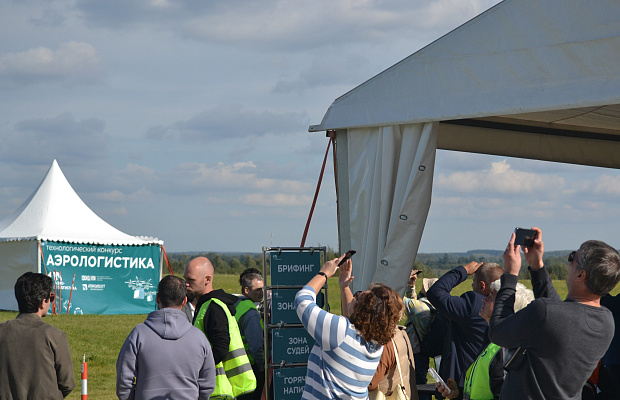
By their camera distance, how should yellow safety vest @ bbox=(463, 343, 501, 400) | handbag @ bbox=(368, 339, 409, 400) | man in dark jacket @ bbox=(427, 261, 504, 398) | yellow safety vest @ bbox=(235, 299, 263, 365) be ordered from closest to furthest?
yellow safety vest @ bbox=(463, 343, 501, 400) → handbag @ bbox=(368, 339, 409, 400) → man in dark jacket @ bbox=(427, 261, 504, 398) → yellow safety vest @ bbox=(235, 299, 263, 365)

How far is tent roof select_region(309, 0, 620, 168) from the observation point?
4.09 meters

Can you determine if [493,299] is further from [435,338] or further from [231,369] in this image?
[435,338]

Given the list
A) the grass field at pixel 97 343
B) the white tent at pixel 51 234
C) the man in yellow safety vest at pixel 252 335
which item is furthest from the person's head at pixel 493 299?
the white tent at pixel 51 234

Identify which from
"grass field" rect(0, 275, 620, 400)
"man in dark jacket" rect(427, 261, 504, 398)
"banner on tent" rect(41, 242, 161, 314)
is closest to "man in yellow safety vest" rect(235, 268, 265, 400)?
"man in dark jacket" rect(427, 261, 504, 398)

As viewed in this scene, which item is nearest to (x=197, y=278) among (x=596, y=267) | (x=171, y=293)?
(x=171, y=293)

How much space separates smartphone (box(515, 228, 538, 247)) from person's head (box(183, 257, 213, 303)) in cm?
232

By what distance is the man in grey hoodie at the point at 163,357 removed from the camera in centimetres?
394

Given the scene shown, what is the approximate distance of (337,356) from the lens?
3344 mm

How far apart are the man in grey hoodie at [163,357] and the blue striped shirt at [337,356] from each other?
0.89 m

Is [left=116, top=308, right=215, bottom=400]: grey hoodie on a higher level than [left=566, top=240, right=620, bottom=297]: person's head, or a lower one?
lower

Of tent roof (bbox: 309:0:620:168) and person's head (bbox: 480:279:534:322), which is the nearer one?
person's head (bbox: 480:279:534:322)

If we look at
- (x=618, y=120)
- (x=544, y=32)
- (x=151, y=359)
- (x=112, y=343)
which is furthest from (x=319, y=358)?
(x=112, y=343)

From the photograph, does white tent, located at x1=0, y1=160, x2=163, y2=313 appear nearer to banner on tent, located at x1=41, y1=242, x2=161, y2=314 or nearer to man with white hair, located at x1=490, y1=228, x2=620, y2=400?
banner on tent, located at x1=41, y1=242, x2=161, y2=314

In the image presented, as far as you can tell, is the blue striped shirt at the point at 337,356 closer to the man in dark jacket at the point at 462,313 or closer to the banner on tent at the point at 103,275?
the man in dark jacket at the point at 462,313
